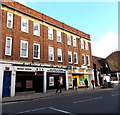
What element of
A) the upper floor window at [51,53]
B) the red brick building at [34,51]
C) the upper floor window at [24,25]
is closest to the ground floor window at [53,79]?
the red brick building at [34,51]

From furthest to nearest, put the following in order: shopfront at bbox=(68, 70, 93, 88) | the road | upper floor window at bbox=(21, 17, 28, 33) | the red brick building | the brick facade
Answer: shopfront at bbox=(68, 70, 93, 88), upper floor window at bbox=(21, 17, 28, 33), the brick facade, the red brick building, the road

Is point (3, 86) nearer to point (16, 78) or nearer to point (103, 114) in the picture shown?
point (16, 78)

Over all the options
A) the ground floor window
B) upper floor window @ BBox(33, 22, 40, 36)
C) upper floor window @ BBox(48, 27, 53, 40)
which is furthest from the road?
upper floor window @ BBox(48, 27, 53, 40)

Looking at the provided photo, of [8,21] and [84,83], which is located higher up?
[8,21]

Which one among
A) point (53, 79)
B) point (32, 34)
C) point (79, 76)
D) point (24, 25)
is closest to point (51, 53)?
point (53, 79)

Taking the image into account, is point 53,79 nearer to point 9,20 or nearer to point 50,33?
point 50,33

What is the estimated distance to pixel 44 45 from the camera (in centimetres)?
1803

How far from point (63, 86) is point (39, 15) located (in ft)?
37.3

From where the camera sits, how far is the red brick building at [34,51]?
1415cm

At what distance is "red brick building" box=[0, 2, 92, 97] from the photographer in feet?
46.4

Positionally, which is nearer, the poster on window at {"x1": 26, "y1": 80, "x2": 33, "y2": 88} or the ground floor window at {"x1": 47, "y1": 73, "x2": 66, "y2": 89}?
the poster on window at {"x1": 26, "y1": 80, "x2": 33, "y2": 88}

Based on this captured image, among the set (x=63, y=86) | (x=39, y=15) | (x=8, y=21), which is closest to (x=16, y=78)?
(x=8, y=21)

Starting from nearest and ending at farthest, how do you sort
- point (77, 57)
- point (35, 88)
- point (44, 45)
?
point (35, 88)
point (44, 45)
point (77, 57)

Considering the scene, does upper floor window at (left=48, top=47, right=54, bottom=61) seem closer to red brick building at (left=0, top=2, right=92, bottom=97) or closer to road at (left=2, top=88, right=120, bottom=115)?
red brick building at (left=0, top=2, right=92, bottom=97)
